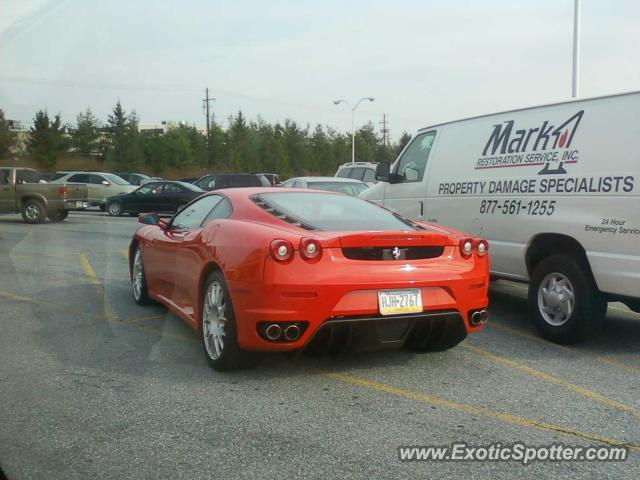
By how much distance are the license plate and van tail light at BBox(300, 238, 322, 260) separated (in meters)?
0.49

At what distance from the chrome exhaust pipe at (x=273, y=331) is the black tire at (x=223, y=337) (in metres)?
0.29

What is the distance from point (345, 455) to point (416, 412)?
2.53 feet

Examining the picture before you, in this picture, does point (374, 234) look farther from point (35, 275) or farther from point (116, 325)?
point (35, 275)

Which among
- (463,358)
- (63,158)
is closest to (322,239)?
(463,358)

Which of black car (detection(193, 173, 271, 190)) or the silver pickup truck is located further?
black car (detection(193, 173, 271, 190))

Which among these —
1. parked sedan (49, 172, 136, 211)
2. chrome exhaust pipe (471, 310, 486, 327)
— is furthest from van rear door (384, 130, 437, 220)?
parked sedan (49, 172, 136, 211)

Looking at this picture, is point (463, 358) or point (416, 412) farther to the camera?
point (463, 358)

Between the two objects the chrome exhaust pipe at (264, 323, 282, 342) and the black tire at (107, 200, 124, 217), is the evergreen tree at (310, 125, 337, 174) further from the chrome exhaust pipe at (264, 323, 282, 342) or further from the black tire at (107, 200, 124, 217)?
the chrome exhaust pipe at (264, 323, 282, 342)

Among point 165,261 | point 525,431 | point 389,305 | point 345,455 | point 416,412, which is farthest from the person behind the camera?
point 165,261

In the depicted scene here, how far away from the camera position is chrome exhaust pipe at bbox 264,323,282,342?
4.18 metres

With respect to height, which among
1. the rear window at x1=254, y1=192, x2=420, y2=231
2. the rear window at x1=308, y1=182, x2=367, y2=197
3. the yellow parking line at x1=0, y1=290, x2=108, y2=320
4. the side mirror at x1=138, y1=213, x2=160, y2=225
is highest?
the rear window at x1=308, y1=182, x2=367, y2=197

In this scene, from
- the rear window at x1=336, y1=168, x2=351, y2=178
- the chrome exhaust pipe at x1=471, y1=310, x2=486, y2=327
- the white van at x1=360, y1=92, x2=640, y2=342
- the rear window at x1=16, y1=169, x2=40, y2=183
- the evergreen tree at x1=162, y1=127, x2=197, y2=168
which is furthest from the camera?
the evergreen tree at x1=162, y1=127, x2=197, y2=168

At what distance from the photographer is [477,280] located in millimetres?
4738

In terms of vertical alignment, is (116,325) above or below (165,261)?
below
